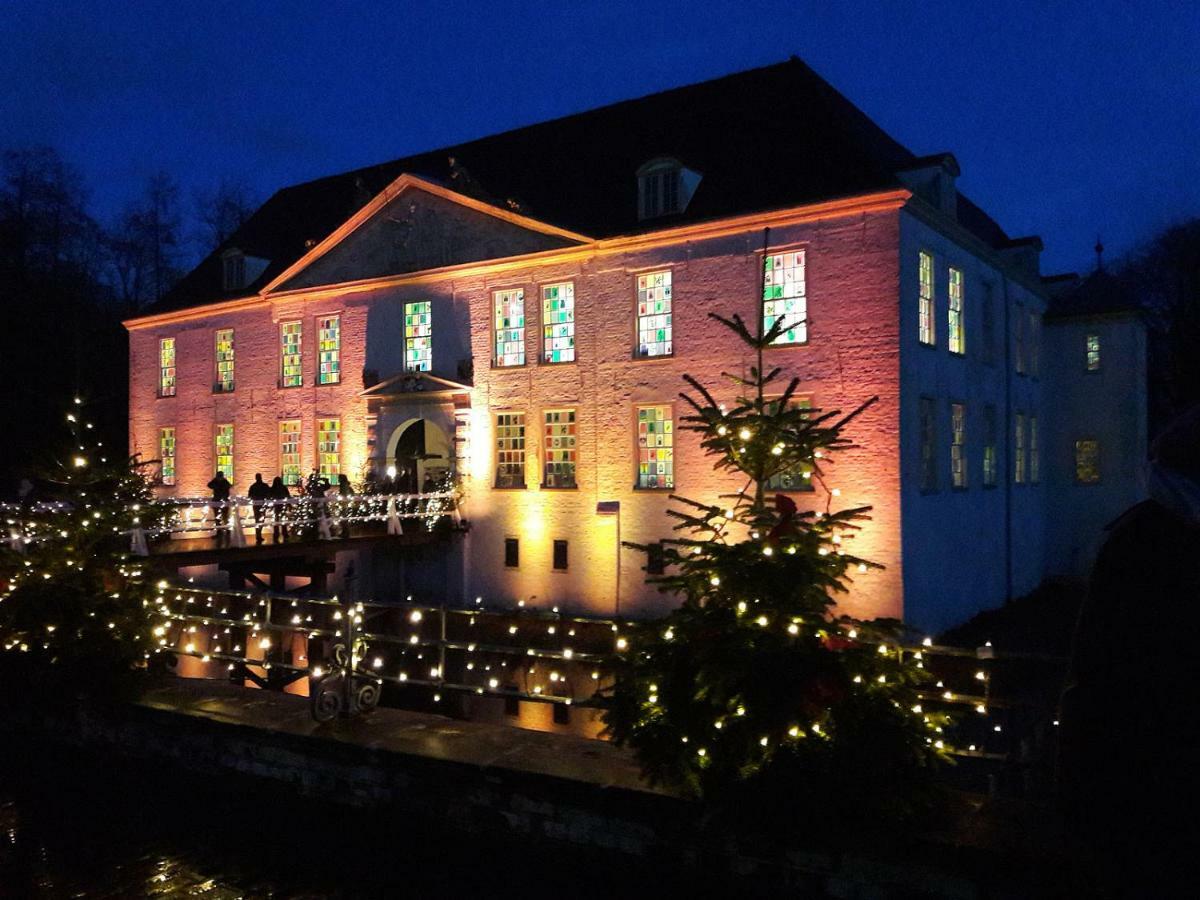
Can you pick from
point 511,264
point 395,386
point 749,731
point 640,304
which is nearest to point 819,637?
point 749,731

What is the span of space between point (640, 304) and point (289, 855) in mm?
14958

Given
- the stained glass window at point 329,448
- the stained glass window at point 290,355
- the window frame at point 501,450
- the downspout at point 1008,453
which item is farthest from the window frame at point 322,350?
the downspout at point 1008,453

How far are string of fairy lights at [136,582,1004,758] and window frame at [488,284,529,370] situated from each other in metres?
5.41

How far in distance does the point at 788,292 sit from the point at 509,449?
24.1 ft

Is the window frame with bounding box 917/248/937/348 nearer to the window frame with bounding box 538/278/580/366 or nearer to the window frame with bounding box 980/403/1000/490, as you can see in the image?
the window frame with bounding box 980/403/1000/490

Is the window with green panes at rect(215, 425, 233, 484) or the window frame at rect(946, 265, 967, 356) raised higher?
the window frame at rect(946, 265, 967, 356)

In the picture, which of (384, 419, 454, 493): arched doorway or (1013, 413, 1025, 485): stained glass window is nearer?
(384, 419, 454, 493): arched doorway

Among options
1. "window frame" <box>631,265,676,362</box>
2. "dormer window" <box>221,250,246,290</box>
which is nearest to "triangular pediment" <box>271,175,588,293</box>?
"window frame" <box>631,265,676,362</box>

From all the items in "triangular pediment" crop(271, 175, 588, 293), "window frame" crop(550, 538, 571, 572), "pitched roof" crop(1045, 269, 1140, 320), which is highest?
"triangular pediment" crop(271, 175, 588, 293)

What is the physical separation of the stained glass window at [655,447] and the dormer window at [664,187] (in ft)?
13.8

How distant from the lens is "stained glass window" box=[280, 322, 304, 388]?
2608cm

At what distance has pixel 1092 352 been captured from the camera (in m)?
26.9

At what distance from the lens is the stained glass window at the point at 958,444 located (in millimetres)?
20078

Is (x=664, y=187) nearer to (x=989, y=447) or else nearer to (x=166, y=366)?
(x=989, y=447)
